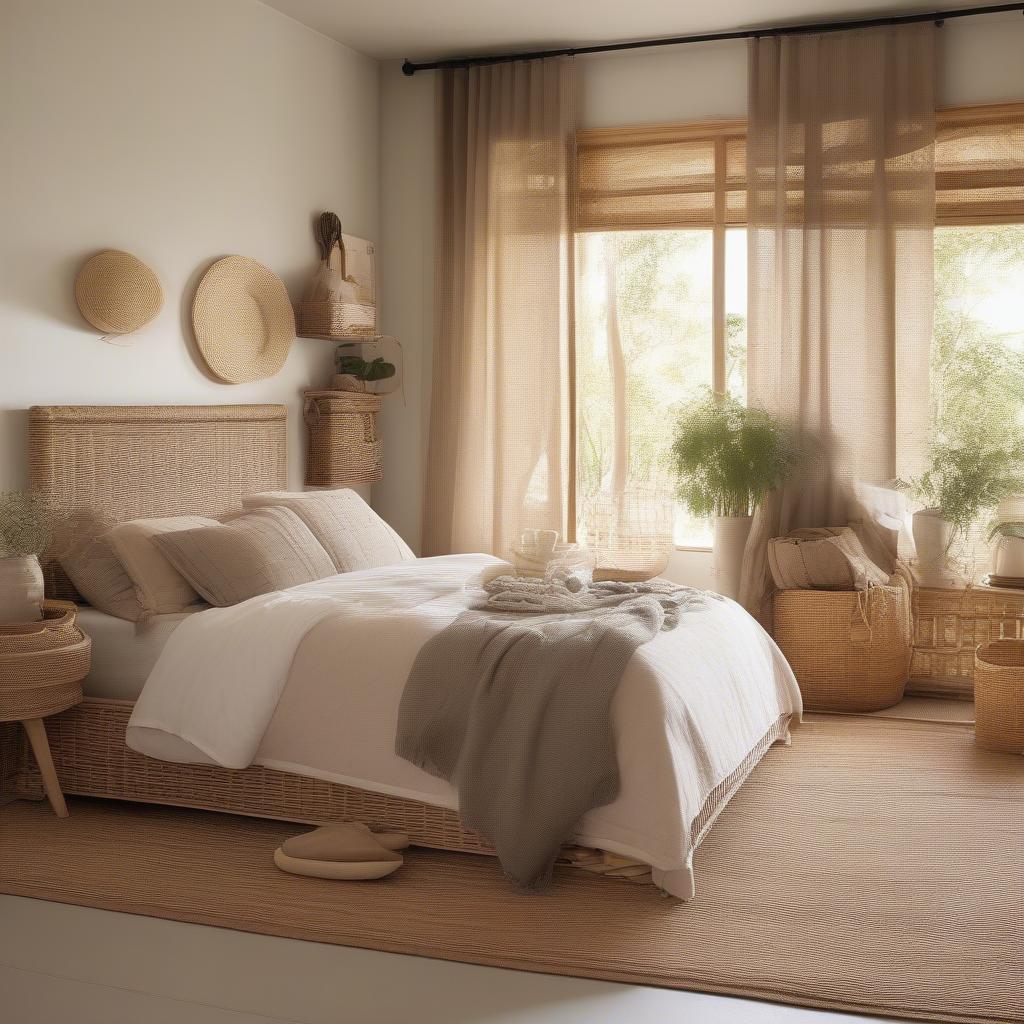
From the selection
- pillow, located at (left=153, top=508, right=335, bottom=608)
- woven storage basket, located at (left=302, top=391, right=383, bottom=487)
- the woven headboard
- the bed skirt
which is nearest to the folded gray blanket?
the bed skirt

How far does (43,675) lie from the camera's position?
3.32 meters

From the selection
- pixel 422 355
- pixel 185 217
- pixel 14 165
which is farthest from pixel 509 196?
pixel 14 165

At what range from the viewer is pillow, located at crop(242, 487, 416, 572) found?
4363 mm

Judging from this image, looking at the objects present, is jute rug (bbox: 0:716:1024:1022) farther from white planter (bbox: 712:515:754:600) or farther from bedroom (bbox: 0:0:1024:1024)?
white planter (bbox: 712:515:754:600)

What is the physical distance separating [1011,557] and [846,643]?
0.74 meters

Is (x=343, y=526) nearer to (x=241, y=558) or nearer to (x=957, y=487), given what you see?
(x=241, y=558)

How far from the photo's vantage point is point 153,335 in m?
4.43

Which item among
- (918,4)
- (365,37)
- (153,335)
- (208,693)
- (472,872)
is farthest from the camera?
(365,37)

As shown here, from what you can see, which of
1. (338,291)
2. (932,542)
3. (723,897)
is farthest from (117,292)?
(932,542)

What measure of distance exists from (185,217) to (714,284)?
2.36m

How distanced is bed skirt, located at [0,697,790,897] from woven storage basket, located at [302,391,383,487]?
2.00 m

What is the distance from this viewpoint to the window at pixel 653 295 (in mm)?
5504

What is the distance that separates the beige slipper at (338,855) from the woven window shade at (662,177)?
133 inches

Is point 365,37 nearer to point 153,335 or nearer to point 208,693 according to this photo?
point 153,335
